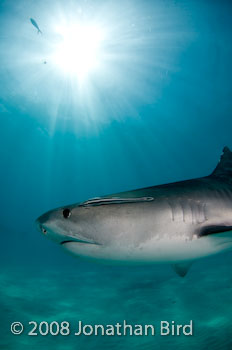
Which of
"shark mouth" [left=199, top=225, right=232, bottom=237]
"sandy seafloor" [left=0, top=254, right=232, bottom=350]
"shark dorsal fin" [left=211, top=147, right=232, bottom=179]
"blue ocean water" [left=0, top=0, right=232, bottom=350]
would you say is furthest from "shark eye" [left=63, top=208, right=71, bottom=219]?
"sandy seafloor" [left=0, top=254, right=232, bottom=350]

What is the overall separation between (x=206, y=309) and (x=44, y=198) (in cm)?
7703

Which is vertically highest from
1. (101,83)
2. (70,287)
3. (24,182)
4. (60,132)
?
(24,182)

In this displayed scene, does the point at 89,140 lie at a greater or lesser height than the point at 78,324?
greater

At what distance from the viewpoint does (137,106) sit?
80.5 ft

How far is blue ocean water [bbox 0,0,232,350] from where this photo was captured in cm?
692

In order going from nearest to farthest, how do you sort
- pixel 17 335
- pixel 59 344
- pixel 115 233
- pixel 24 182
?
pixel 115 233 < pixel 59 344 < pixel 17 335 < pixel 24 182

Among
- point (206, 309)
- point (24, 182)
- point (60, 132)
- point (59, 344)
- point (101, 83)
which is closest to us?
point (59, 344)

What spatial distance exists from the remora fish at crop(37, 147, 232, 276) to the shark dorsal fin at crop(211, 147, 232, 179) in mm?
711

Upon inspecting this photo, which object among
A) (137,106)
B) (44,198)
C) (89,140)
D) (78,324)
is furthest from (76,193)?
(78,324)

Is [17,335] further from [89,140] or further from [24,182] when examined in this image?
[24,182]

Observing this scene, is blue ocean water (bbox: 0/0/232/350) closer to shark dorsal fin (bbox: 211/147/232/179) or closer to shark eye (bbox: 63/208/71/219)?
shark eye (bbox: 63/208/71/219)

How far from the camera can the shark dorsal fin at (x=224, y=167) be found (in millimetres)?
2503

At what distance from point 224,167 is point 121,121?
26.7 m

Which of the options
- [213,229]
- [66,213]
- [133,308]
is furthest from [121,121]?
[66,213]
